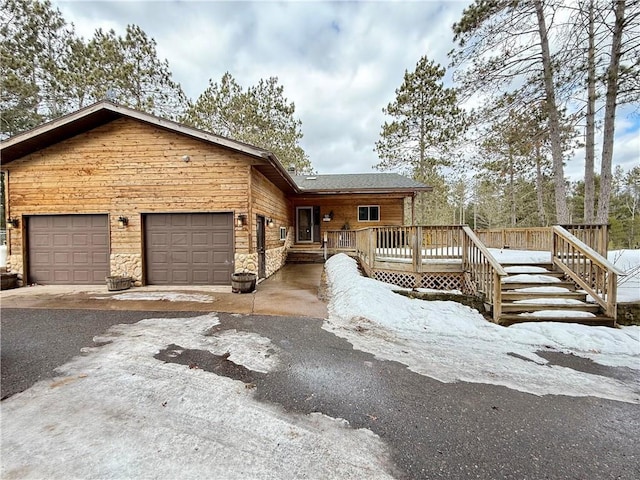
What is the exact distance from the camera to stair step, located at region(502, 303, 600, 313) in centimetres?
491

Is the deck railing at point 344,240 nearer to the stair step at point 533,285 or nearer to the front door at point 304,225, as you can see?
the front door at point 304,225

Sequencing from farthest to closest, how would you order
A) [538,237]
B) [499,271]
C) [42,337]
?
1. [538,237]
2. [499,271]
3. [42,337]

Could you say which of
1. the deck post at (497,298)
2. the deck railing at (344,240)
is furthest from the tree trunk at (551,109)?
the deck railing at (344,240)

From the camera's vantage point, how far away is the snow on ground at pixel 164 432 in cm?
179

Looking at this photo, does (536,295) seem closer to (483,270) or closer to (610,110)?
(483,270)

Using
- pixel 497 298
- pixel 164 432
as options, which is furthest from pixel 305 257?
pixel 164 432

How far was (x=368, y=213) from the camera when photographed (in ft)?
46.6

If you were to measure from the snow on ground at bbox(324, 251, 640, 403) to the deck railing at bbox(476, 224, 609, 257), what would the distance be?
201 centimetres

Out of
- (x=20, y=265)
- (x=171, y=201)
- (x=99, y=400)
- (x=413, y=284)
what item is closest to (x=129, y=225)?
(x=171, y=201)

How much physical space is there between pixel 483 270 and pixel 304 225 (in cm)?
992

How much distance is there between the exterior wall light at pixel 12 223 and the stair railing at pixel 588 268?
13755 millimetres

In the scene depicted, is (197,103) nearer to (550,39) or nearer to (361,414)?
(550,39)

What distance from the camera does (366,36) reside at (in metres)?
10.2

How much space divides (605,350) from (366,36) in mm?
11256
